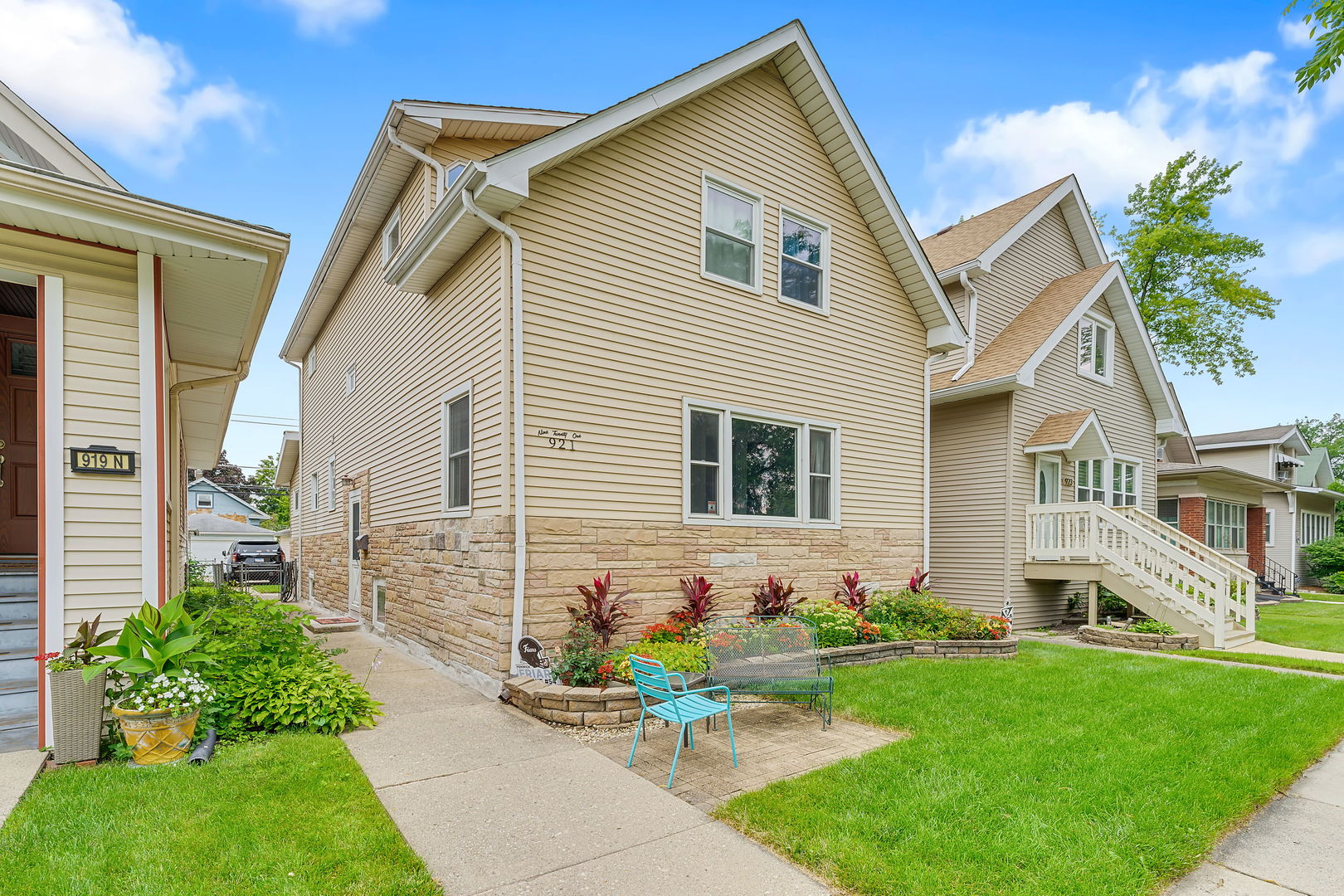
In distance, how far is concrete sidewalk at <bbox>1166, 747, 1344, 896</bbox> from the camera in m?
3.54

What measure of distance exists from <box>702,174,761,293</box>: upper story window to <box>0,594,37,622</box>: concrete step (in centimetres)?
765

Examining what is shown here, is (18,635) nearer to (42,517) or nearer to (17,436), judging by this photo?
(42,517)

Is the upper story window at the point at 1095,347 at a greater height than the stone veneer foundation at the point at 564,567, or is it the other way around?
the upper story window at the point at 1095,347

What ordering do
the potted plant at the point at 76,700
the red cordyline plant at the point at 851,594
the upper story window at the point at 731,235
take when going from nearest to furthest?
the potted plant at the point at 76,700, the upper story window at the point at 731,235, the red cordyline plant at the point at 851,594

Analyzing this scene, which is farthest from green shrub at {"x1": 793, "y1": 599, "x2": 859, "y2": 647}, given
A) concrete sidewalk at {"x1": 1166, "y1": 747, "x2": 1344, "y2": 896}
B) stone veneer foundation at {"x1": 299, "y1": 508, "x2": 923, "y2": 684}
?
concrete sidewalk at {"x1": 1166, "y1": 747, "x2": 1344, "y2": 896}

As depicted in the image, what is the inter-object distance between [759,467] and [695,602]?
2228 millimetres

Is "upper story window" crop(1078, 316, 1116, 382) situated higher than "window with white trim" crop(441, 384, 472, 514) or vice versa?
"upper story window" crop(1078, 316, 1116, 382)

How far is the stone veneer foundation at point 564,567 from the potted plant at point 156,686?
2.71 m

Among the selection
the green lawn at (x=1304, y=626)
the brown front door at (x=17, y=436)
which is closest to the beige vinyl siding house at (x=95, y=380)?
the brown front door at (x=17, y=436)

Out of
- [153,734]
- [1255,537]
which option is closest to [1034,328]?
[153,734]

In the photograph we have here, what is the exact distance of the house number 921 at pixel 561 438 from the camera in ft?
24.4

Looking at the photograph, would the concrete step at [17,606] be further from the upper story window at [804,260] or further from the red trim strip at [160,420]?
the upper story window at [804,260]

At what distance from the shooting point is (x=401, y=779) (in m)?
4.85

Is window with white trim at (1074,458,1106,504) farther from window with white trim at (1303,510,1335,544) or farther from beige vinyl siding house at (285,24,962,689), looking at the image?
window with white trim at (1303,510,1335,544)
